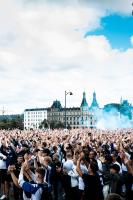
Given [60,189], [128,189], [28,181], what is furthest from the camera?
[60,189]

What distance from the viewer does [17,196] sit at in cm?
1305

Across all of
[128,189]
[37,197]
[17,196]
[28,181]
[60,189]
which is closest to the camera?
[37,197]

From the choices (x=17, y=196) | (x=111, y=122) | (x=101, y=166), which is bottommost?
(x=17, y=196)

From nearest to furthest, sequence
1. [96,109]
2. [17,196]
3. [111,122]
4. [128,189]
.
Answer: [128,189]
[17,196]
[111,122]
[96,109]

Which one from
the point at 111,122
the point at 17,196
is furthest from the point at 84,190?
the point at 111,122

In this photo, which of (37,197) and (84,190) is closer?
(37,197)

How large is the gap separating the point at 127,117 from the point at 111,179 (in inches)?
5070

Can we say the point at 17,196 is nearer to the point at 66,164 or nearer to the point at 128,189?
the point at 66,164

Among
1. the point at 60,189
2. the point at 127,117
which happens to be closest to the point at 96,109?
the point at 127,117

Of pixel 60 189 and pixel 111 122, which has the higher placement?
pixel 111 122

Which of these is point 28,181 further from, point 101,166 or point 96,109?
point 96,109

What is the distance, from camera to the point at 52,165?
1175cm

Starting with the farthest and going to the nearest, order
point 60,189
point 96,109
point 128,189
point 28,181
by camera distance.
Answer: point 96,109 → point 60,189 → point 128,189 → point 28,181

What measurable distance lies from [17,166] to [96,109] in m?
155
